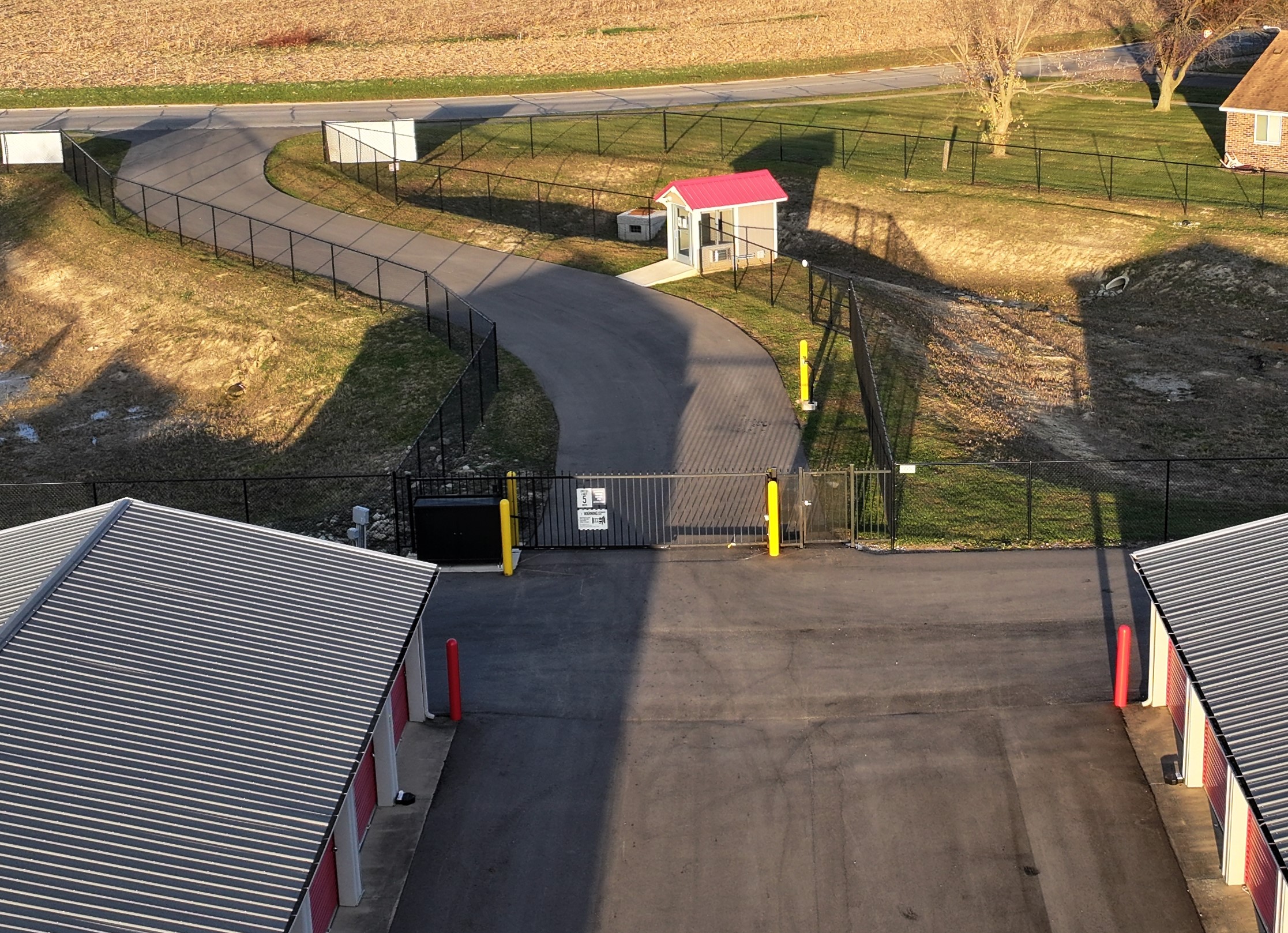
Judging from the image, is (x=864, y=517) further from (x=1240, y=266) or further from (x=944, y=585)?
(x=1240, y=266)

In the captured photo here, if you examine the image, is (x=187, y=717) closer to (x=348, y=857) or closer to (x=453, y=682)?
(x=348, y=857)

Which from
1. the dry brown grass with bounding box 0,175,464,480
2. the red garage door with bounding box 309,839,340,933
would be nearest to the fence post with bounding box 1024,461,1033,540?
the dry brown grass with bounding box 0,175,464,480

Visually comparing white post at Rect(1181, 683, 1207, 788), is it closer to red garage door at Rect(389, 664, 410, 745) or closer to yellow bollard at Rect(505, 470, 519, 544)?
red garage door at Rect(389, 664, 410, 745)

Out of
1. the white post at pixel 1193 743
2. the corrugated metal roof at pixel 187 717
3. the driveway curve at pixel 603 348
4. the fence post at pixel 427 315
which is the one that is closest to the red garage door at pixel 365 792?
the corrugated metal roof at pixel 187 717

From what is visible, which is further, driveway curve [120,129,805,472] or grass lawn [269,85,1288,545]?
driveway curve [120,129,805,472]

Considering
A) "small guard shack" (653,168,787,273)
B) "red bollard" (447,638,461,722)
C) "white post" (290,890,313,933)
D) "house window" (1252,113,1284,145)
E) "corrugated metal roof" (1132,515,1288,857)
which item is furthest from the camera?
"house window" (1252,113,1284,145)

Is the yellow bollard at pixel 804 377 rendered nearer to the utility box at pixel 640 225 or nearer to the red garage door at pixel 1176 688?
the red garage door at pixel 1176 688
